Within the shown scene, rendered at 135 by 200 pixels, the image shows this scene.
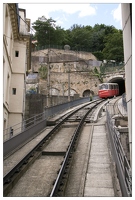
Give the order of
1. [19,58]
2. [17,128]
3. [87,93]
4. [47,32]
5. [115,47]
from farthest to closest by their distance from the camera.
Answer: [47,32], [115,47], [87,93], [19,58], [17,128]

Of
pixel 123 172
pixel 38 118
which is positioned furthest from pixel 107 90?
pixel 123 172

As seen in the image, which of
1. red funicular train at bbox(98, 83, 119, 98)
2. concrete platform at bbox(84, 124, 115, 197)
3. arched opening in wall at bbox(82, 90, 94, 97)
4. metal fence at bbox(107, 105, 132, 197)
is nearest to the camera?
metal fence at bbox(107, 105, 132, 197)

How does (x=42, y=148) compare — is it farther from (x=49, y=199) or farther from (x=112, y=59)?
(x=112, y=59)

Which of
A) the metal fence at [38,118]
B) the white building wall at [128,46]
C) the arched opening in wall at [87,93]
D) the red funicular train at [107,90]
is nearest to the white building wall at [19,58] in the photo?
the metal fence at [38,118]

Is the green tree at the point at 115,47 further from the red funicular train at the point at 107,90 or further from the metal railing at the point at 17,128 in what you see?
the metal railing at the point at 17,128

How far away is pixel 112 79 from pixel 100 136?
40.0 m

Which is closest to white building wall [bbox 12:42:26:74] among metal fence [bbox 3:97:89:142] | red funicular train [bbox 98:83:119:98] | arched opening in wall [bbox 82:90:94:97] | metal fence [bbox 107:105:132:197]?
metal fence [bbox 3:97:89:142]

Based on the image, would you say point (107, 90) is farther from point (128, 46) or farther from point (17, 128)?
point (128, 46)

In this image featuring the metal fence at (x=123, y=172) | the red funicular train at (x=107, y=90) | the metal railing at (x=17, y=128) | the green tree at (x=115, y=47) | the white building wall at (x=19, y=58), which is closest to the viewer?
the metal fence at (x=123, y=172)

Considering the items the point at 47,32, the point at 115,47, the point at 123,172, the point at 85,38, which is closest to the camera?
the point at 123,172

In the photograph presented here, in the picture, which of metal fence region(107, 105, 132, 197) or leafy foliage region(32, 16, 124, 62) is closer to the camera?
metal fence region(107, 105, 132, 197)

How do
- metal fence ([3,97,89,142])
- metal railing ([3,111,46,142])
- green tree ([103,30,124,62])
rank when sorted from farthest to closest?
green tree ([103,30,124,62])
metal fence ([3,97,89,142])
metal railing ([3,111,46,142])

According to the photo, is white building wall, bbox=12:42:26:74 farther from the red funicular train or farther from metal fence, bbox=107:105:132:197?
the red funicular train

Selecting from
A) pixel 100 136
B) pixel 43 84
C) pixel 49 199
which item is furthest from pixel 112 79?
pixel 49 199
